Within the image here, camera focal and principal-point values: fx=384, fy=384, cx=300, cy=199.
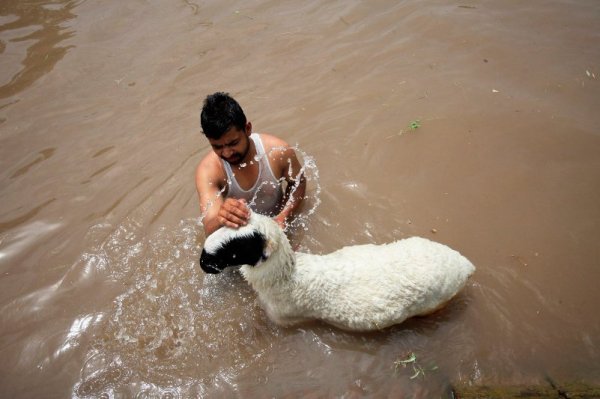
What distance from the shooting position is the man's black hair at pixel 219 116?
3.11 meters

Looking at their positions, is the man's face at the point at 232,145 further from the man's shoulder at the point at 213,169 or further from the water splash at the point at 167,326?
the water splash at the point at 167,326

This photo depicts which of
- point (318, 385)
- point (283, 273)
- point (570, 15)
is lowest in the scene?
point (318, 385)

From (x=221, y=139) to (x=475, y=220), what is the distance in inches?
105

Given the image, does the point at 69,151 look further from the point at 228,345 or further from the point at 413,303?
the point at 413,303

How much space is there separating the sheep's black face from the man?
1.98ft

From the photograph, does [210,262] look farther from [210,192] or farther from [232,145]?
[210,192]

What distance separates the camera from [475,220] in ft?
13.0

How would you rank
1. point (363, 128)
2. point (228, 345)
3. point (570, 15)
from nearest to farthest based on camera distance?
point (228, 345) → point (363, 128) → point (570, 15)

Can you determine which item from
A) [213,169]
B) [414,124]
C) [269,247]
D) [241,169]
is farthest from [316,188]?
[269,247]

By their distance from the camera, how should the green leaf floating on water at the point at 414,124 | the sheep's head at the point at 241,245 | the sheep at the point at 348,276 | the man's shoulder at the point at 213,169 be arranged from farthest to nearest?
1. the green leaf floating on water at the point at 414,124
2. the man's shoulder at the point at 213,169
3. the sheep at the point at 348,276
4. the sheep's head at the point at 241,245

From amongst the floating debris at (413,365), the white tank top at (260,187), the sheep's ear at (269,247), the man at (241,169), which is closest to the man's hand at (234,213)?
the sheep's ear at (269,247)

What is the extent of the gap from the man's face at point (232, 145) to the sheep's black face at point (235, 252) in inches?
39.8

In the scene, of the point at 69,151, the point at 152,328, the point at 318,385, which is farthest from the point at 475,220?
the point at 69,151

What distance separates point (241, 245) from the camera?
2586mm
